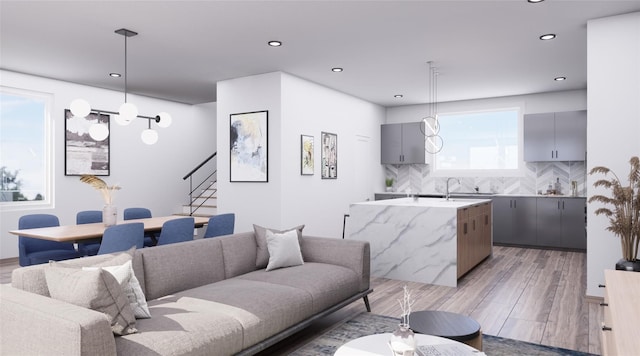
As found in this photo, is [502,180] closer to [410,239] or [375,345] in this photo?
[410,239]

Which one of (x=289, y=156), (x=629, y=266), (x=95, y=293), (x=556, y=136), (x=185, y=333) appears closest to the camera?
(x=95, y=293)

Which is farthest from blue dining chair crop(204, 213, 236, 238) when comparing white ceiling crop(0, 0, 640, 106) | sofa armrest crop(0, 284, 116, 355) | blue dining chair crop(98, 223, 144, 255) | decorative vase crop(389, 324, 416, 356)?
decorative vase crop(389, 324, 416, 356)

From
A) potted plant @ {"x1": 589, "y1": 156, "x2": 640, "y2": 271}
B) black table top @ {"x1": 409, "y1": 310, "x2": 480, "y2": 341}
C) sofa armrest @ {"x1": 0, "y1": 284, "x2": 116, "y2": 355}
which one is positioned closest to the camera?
sofa armrest @ {"x1": 0, "y1": 284, "x2": 116, "y2": 355}

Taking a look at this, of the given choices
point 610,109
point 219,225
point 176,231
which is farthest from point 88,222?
point 610,109

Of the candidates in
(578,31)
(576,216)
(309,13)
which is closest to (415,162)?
(576,216)

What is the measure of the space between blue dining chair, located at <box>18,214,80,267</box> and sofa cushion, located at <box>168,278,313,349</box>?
2.31 m

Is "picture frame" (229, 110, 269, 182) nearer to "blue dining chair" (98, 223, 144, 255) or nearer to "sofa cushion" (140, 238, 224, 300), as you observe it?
"blue dining chair" (98, 223, 144, 255)

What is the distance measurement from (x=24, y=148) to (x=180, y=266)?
16.1 feet

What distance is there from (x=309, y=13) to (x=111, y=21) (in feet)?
6.52

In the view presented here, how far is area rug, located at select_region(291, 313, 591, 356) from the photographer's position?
120 inches

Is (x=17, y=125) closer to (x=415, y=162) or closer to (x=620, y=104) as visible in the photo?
(x=415, y=162)

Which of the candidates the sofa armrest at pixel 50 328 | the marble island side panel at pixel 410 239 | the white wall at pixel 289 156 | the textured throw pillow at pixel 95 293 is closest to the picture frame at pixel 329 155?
the white wall at pixel 289 156

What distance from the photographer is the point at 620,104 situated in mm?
4145

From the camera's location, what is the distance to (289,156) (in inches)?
250
